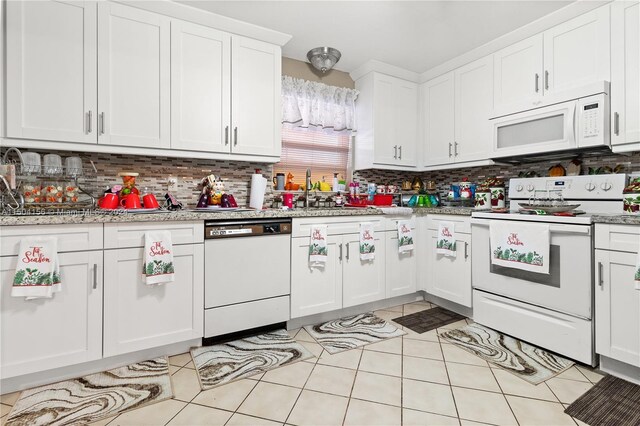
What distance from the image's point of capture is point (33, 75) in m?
2.01

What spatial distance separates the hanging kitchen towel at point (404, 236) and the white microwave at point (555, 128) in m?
1.01

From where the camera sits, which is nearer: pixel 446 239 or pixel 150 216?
pixel 150 216

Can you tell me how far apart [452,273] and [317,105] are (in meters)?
2.13

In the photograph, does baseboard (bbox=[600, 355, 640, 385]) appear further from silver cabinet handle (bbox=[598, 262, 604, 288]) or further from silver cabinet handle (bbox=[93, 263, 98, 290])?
silver cabinet handle (bbox=[93, 263, 98, 290])

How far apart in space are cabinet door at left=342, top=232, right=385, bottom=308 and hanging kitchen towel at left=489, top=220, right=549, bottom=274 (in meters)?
0.94

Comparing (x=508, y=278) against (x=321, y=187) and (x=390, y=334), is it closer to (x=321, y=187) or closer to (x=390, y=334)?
(x=390, y=334)

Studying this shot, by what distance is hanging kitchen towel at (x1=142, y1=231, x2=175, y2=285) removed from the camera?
194 centimetres

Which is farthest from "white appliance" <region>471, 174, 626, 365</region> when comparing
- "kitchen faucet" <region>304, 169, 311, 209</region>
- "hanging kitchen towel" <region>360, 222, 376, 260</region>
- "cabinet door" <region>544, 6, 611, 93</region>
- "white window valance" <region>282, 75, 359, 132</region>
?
"white window valance" <region>282, 75, 359, 132</region>

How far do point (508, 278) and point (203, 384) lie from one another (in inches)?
88.8

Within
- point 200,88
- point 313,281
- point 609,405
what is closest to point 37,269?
point 200,88

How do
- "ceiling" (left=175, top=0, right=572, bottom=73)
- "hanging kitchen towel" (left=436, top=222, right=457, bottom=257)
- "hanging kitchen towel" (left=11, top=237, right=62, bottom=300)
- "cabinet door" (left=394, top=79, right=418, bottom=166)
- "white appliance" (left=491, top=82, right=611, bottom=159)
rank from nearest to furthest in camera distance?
"hanging kitchen towel" (left=11, top=237, right=62, bottom=300)
"white appliance" (left=491, top=82, right=611, bottom=159)
"ceiling" (left=175, top=0, right=572, bottom=73)
"hanging kitchen towel" (left=436, top=222, right=457, bottom=257)
"cabinet door" (left=394, top=79, right=418, bottom=166)

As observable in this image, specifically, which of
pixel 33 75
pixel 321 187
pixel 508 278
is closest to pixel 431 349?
pixel 508 278

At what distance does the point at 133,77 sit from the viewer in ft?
7.47

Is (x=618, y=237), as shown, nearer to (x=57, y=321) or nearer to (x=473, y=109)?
(x=473, y=109)
